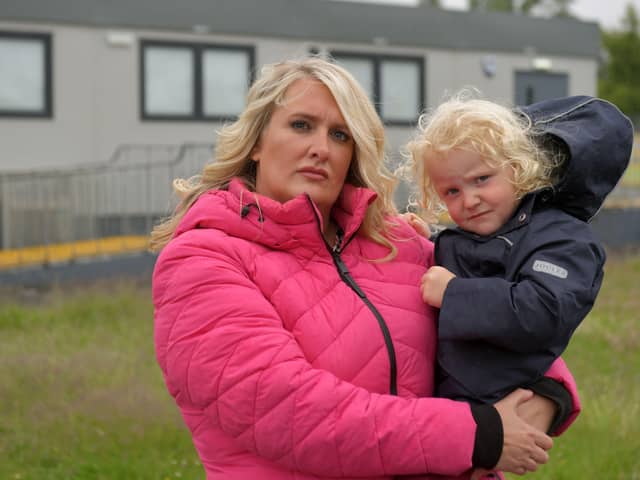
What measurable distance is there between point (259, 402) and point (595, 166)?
3.78 ft

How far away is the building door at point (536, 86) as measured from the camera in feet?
58.2

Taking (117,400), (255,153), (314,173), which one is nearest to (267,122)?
(255,153)

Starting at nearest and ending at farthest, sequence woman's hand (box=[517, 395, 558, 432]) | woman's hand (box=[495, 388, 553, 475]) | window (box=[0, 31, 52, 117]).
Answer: woman's hand (box=[495, 388, 553, 475]), woman's hand (box=[517, 395, 558, 432]), window (box=[0, 31, 52, 117])

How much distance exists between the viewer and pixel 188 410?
2.57 m

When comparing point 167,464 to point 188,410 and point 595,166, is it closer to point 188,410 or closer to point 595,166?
point 188,410

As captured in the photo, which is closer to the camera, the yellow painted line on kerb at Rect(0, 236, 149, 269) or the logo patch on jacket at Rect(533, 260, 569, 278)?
the logo patch on jacket at Rect(533, 260, 569, 278)

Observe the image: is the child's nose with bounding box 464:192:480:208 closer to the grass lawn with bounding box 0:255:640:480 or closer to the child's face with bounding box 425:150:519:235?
the child's face with bounding box 425:150:519:235

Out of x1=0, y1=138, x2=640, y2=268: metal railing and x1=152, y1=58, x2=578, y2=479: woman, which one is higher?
x1=152, y1=58, x2=578, y2=479: woman

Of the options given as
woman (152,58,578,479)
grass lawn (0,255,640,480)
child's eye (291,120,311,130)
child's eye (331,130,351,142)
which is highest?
child's eye (291,120,311,130)

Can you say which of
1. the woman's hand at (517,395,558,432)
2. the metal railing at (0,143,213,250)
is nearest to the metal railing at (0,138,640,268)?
the metal railing at (0,143,213,250)

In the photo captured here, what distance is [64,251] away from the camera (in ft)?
40.5

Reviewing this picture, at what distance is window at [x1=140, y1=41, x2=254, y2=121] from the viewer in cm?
1467

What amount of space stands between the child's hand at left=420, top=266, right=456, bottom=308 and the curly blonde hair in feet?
1.02

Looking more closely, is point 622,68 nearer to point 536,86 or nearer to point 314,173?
point 536,86
